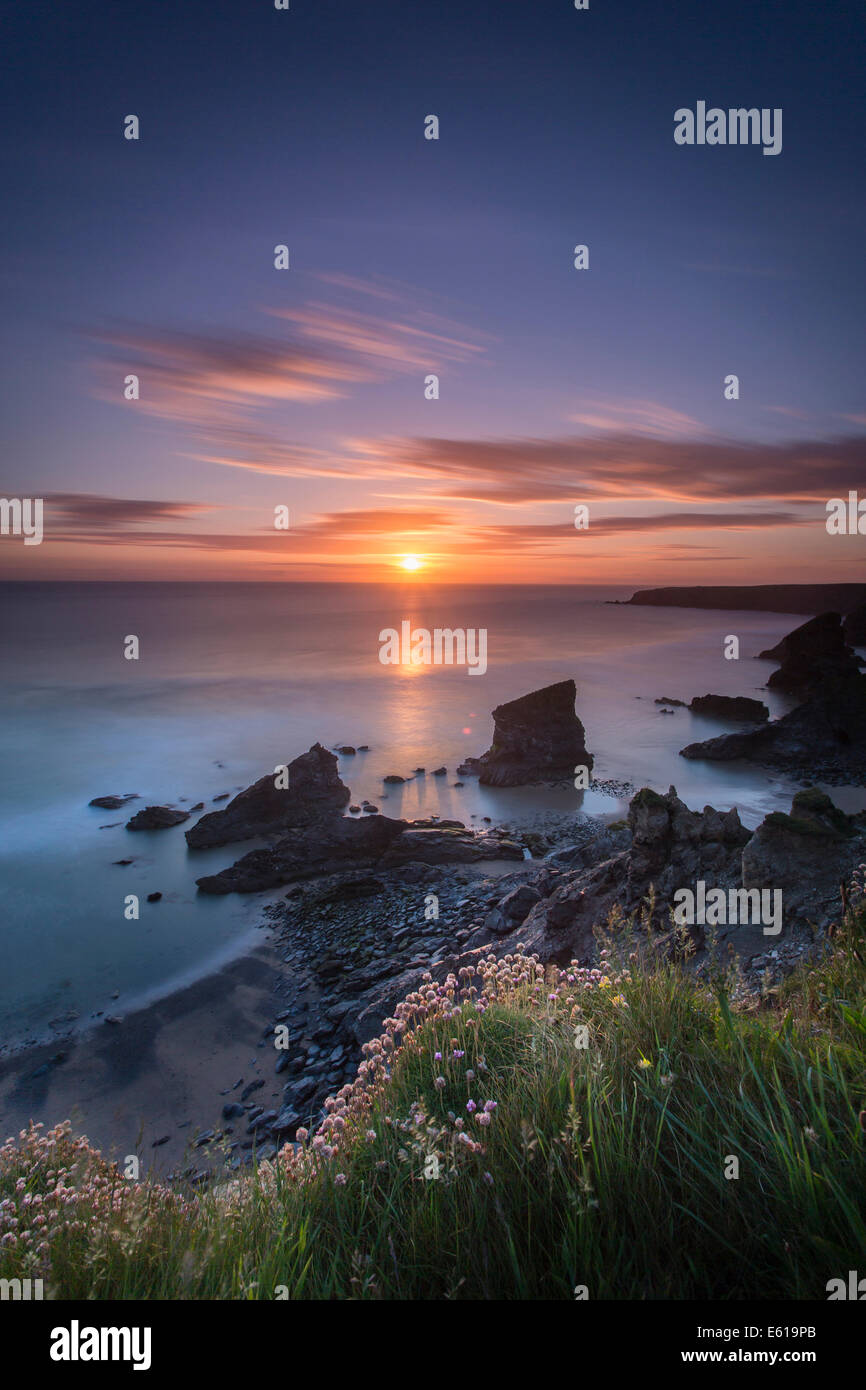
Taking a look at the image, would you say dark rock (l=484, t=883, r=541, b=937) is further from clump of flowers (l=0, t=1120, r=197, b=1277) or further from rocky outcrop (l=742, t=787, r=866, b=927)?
clump of flowers (l=0, t=1120, r=197, b=1277)

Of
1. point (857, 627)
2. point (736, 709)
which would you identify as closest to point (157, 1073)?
point (736, 709)

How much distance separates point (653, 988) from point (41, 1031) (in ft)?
44.4

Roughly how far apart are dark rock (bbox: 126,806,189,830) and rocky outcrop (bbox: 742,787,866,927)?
69.1 ft

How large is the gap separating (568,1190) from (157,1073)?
11.3 m

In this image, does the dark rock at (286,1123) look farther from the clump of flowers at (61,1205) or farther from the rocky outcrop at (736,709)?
the rocky outcrop at (736,709)

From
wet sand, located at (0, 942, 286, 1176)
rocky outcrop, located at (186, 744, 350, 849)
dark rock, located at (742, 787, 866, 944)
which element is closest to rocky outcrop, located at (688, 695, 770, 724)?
rocky outcrop, located at (186, 744, 350, 849)

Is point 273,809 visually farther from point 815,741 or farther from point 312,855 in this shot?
point 815,741

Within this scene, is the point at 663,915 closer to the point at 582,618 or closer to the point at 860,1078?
the point at 860,1078

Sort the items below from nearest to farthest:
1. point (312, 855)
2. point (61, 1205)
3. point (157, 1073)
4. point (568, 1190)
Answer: point (568, 1190) < point (61, 1205) < point (157, 1073) < point (312, 855)

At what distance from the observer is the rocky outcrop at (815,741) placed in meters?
31.2

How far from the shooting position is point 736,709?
1793 inches

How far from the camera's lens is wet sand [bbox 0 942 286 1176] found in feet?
32.4

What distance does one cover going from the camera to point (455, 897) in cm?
1639

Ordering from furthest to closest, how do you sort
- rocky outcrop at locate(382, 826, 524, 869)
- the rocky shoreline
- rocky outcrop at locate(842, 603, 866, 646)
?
1. rocky outcrop at locate(842, 603, 866, 646)
2. rocky outcrop at locate(382, 826, 524, 869)
3. the rocky shoreline
